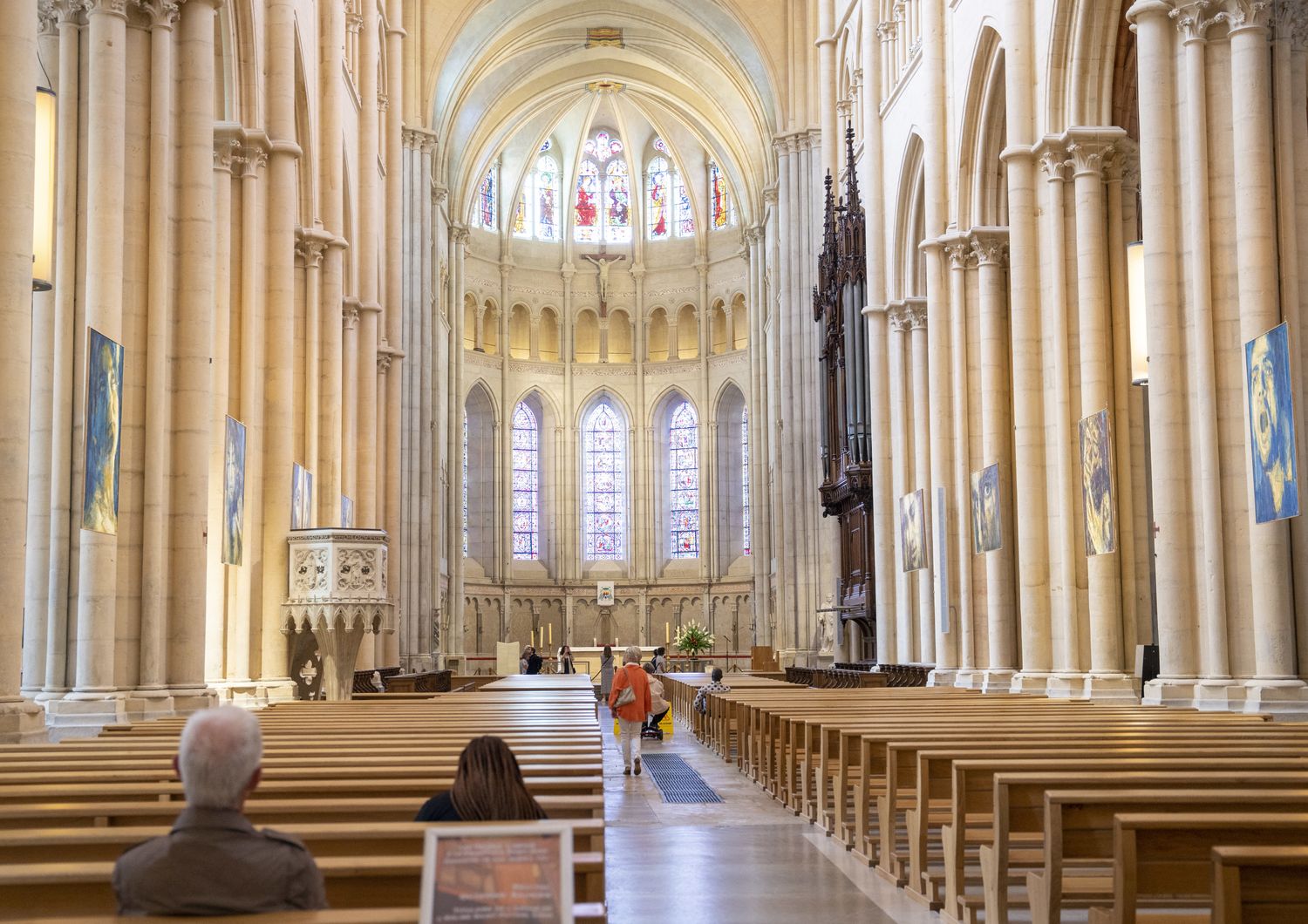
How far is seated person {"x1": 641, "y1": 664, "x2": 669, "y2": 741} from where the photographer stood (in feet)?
68.2

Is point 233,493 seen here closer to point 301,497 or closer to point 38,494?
point 301,497

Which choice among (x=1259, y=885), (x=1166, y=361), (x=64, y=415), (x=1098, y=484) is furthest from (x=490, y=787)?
(x=1098, y=484)

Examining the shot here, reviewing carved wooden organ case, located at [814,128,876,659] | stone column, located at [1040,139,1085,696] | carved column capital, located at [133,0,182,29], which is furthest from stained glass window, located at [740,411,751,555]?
carved column capital, located at [133,0,182,29]

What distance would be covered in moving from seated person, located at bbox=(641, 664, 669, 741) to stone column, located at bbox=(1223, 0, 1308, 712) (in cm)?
890

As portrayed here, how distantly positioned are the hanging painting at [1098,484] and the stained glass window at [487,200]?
3499cm

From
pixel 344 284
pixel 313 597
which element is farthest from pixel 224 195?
pixel 344 284

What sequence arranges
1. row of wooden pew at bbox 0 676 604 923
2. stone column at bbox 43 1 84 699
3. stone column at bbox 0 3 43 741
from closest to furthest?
row of wooden pew at bbox 0 676 604 923
stone column at bbox 0 3 43 741
stone column at bbox 43 1 84 699

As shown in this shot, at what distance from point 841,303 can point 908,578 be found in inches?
280

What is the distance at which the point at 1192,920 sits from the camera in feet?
17.0

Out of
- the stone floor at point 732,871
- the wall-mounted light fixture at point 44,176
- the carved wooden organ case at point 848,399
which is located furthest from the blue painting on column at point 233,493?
the carved wooden organ case at point 848,399

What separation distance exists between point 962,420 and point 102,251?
13.6 m

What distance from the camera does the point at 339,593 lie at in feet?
51.4

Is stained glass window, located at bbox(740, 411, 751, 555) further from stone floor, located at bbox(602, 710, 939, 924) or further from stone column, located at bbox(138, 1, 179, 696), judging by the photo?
stone column, located at bbox(138, 1, 179, 696)

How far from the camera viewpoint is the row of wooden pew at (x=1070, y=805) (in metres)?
4.76
